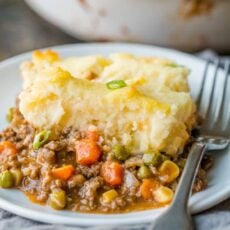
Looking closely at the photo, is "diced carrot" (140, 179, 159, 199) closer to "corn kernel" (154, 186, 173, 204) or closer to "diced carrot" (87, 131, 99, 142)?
"corn kernel" (154, 186, 173, 204)

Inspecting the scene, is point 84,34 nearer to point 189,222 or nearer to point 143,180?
point 143,180

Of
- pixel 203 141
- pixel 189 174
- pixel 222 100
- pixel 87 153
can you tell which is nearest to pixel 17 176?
pixel 87 153

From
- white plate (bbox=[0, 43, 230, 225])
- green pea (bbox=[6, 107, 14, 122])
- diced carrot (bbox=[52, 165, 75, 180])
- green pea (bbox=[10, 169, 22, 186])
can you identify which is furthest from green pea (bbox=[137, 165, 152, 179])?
green pea (bbox=[6, 107, 14, 122])

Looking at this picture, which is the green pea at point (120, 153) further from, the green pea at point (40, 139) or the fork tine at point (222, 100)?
the fork tine at point (222, 100)

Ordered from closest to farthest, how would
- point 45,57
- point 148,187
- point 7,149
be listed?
point 148,187 → point 7,149 → point 45,57

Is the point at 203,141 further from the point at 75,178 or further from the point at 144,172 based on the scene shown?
the point at 75,178

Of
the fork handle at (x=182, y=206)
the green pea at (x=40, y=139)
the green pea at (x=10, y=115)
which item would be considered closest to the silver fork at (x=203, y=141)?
the fork handle at (x=182, y=206)
